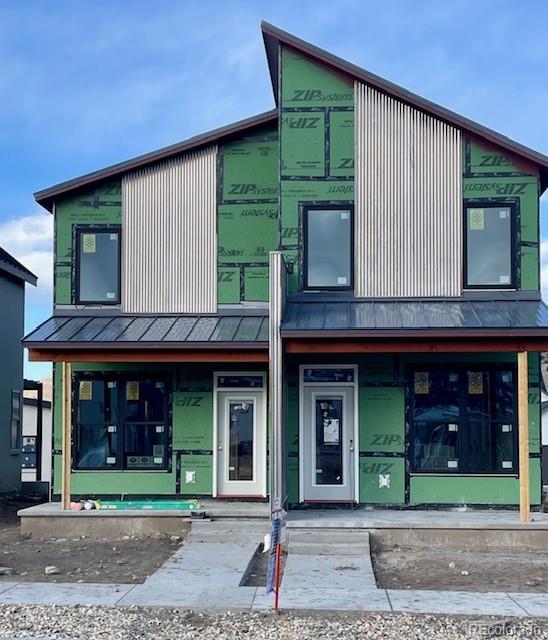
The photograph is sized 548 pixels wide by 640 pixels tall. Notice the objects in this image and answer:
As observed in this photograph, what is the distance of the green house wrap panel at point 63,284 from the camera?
15555mm

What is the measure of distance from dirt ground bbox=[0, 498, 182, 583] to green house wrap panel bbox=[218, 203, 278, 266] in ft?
16.8

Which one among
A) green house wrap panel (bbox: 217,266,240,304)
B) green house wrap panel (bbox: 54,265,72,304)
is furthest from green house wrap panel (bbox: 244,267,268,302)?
green house wrap panel (bbox: 54,265,72,304)

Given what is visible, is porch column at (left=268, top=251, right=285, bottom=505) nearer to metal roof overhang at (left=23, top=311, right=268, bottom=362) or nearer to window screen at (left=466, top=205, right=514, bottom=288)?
metal roof overhang at (left=23, top=311, right=268, bottom=362)

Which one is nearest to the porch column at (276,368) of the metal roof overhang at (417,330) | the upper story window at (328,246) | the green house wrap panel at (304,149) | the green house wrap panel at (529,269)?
the metal roof overhang at (417,330)

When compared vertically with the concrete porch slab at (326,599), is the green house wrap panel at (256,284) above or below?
above

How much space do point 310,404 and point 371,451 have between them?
129cm

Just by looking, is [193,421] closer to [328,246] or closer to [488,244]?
[328,246]

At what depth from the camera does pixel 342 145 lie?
14773mm

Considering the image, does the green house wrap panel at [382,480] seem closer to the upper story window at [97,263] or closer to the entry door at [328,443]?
the entry door at [328,443]

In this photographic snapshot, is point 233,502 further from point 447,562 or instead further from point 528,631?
point 528,631

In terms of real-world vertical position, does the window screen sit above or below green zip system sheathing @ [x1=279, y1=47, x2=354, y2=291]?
below

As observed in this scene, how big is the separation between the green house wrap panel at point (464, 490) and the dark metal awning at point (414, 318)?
2.47 meters

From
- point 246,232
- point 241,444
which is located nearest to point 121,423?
point 241,444

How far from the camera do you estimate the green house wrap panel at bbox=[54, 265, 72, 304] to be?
51.0ft
